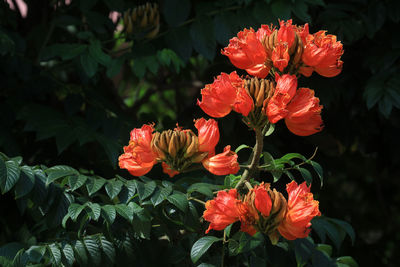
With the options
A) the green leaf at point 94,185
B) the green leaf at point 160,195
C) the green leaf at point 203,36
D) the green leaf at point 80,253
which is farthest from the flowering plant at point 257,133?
the green leaf at point 203,36

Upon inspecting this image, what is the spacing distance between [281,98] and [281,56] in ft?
0.45

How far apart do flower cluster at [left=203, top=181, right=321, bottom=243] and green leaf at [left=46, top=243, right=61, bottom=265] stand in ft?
1.70

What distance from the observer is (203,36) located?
267 centimetres

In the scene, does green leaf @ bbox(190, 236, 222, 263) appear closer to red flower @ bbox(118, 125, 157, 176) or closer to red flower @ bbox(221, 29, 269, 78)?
red flower @ bbox(118, 125, 157, 176)

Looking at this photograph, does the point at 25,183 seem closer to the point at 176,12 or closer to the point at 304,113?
the point at 304,113

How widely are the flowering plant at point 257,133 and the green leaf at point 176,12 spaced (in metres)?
1.15

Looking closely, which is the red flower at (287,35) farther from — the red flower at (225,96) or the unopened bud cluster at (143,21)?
the unopened bud cluster at (143,21)

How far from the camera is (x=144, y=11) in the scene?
270 cm

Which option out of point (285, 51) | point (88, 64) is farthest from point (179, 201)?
point (88, 64)

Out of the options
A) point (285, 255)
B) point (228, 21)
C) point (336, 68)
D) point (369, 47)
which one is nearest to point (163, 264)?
point (285, 255)

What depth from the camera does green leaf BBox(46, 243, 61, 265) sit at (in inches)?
67.2

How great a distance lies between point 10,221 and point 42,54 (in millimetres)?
848

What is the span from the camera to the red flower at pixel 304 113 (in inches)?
58.1

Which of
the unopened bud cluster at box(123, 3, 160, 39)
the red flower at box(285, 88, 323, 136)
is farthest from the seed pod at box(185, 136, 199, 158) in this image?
the unopened bud cluster at box(123, 3, 160, 39)
